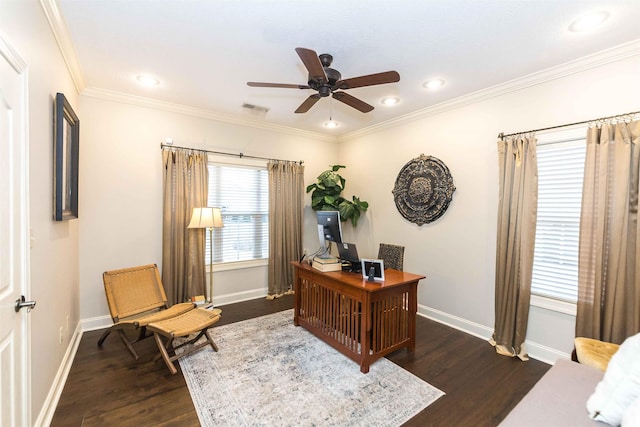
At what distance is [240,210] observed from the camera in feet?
14.0

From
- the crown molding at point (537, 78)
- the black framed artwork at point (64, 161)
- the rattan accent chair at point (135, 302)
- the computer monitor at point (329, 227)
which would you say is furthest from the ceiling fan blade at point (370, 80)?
the rattan accent chair at point (135, 302)

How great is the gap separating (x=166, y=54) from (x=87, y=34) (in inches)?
21.5

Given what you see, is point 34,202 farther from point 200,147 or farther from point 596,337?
point 596,337

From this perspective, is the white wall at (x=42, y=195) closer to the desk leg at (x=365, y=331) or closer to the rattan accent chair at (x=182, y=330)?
the rattan accent chair at (x=182, y=330)

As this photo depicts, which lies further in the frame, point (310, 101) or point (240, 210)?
point (240, 210)

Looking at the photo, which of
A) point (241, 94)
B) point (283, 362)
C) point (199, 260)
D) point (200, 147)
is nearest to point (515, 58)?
point (241, 94)

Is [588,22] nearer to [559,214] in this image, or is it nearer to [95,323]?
[559,214]

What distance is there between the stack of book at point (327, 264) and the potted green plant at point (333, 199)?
1.61m

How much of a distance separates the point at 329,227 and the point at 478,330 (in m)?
2.12

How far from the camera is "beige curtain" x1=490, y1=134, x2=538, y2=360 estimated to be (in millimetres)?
2705

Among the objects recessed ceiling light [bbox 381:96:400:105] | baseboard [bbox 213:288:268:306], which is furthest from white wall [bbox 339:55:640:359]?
baseboard [bbox 213:288:268:306]

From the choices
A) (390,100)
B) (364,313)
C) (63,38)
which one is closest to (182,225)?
(63,38)

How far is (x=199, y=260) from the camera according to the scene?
3.76m

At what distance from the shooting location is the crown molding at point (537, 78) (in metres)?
2.24
